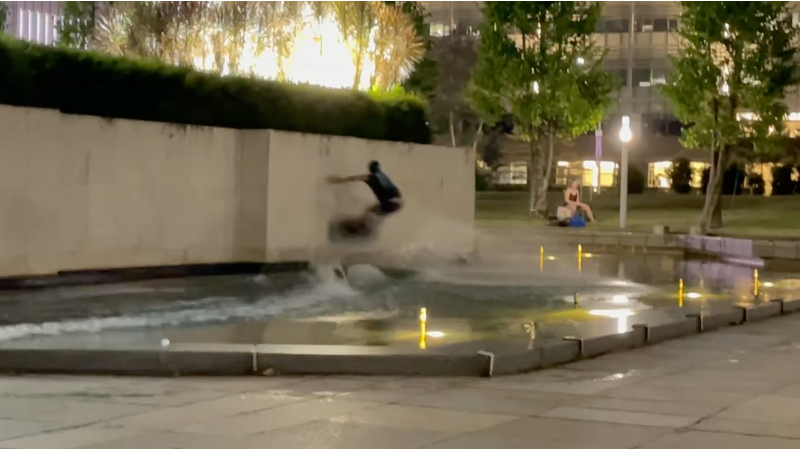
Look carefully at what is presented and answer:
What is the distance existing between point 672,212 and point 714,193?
303 inches

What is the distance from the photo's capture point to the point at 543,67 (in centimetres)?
3831

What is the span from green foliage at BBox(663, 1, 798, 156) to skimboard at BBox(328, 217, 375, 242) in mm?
14212

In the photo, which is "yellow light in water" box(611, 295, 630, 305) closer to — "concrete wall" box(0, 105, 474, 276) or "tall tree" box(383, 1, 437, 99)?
"concrete wall" box(0, 105, 474, 276)

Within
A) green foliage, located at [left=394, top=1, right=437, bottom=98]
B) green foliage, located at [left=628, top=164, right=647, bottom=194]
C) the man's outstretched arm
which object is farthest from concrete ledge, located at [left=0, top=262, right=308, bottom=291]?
green foliage, located at [left=628, top=164, right=647, bottom=194]

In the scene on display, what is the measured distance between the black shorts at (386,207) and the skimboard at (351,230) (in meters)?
0.31

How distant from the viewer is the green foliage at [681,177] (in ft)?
169

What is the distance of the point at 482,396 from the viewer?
9039 millimetres

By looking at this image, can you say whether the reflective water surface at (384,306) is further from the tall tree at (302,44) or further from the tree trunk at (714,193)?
the tree trunk at (714,193)

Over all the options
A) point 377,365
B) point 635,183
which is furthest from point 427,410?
point 635,183

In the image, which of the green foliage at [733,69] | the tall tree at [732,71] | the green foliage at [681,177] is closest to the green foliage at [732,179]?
the green foliage at [681,177]

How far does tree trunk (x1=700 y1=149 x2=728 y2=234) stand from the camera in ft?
112

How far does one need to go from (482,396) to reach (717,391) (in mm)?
1989

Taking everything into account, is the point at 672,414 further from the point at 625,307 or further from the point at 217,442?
the point at 625,307

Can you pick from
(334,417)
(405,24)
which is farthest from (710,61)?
(334,417)
